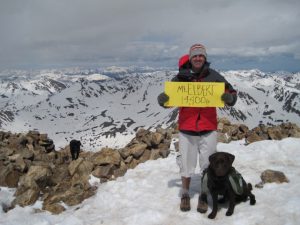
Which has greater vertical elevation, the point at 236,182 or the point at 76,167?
the point at 236,182

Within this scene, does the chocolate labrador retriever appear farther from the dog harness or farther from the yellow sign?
the yellow sign

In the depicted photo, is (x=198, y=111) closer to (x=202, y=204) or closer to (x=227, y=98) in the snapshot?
(x=227, y=98)

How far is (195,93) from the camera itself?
11359mm

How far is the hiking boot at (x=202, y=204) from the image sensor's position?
36.8ft

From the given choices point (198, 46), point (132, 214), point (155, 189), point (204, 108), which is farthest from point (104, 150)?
point (198, 46)

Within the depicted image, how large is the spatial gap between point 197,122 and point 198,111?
38 cm

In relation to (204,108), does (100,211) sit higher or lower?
lower

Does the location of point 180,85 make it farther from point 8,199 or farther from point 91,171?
point 8,199

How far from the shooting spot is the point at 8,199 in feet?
46.8

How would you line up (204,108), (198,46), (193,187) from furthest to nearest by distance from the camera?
(193,187) → (204,108) → (198,46)

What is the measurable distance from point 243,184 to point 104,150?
917 cm

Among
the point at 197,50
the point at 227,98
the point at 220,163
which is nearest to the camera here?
the point at 220,163

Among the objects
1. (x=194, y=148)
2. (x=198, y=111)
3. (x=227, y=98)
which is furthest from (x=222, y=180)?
(x=227, y=98)

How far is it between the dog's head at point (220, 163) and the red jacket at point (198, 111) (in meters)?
1.04
